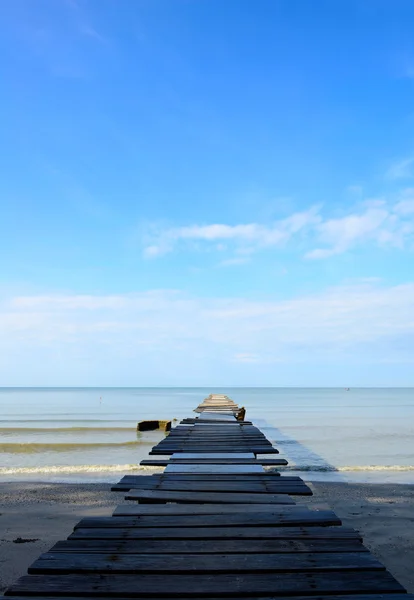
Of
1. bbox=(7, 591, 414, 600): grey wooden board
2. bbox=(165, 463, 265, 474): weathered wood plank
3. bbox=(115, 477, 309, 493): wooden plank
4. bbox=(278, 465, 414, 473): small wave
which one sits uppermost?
bbox=(165, 463, 265, 474): weathered wood plank

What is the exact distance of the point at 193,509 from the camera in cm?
467

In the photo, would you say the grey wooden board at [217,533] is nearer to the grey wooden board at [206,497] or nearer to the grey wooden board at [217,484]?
the grey wooden board at [206,497]

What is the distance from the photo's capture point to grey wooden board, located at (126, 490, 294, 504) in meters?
5.08

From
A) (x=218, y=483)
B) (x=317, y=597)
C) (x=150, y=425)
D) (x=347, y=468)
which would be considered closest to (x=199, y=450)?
(x=218, y=483)

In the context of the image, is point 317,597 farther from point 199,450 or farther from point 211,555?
point 199,450

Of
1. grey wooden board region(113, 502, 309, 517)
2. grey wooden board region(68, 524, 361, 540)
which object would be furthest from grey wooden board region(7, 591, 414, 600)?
grey wooden board region(113, 502, 309, 517)

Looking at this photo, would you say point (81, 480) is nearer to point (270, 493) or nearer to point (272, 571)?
point (270, 493)

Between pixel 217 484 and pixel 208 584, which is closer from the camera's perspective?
pixel 208 584

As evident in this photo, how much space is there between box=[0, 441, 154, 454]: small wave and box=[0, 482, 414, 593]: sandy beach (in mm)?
9212

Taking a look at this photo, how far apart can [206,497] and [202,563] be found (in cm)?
204

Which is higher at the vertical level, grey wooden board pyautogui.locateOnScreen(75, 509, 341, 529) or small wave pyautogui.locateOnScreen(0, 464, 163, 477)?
grey wooden board pyautogui.locateOnScreen(75, 509, 341, 529)

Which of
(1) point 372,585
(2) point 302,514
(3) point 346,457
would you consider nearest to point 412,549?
(2) point 302,514

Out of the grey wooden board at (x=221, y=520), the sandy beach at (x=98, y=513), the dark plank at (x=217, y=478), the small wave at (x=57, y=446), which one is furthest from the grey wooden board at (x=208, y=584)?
the small wave at (x=57, y=446)

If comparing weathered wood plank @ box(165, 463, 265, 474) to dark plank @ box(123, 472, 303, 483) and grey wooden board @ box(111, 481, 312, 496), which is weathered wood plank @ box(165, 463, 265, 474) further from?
grey wooden board @ box(111, 481, 312, 496)
